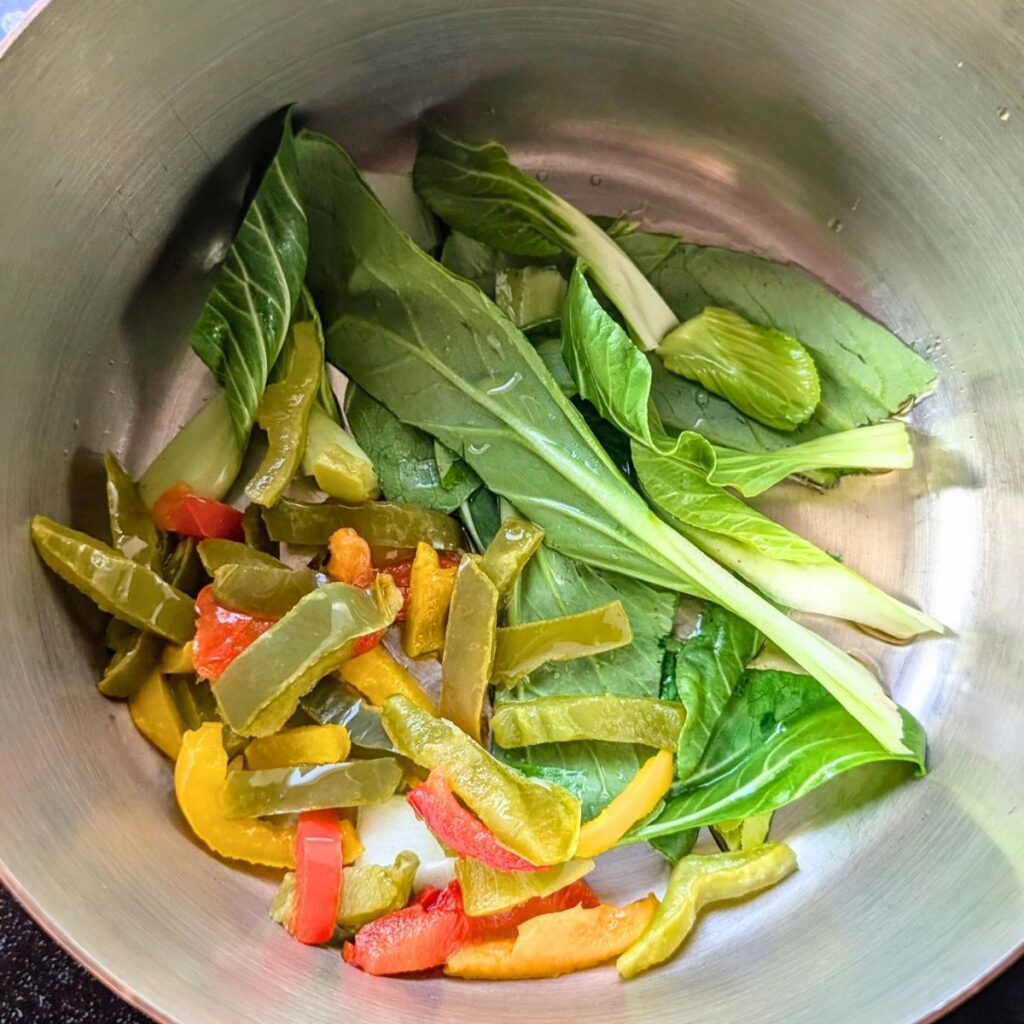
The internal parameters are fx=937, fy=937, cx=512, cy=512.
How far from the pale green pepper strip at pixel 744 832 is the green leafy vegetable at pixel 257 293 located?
873 millimetres

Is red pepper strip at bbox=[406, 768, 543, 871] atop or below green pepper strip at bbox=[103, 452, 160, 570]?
below

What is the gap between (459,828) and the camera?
1.15 metres

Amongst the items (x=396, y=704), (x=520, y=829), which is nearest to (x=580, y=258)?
(x=396, y=704)

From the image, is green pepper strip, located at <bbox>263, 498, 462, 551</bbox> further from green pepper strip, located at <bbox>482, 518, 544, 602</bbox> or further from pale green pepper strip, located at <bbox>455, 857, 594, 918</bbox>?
pale green pepper strip, located at <bbox>455, 857, 594, 918</bbox>

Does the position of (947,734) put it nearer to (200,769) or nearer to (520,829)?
(520,829)

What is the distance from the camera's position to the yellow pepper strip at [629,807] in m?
1.20

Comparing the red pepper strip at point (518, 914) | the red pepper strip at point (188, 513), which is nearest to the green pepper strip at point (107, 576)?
the red pepper strip at point (188, 513)

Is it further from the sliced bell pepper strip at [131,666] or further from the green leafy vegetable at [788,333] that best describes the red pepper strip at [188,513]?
the green leafy vegetable at [788,333]

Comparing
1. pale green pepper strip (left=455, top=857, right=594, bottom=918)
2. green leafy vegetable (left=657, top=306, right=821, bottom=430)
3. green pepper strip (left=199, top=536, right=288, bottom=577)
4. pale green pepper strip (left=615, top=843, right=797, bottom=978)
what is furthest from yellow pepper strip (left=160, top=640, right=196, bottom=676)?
green leafy vegetable (left=657, top=306, right=821, bottom=430)

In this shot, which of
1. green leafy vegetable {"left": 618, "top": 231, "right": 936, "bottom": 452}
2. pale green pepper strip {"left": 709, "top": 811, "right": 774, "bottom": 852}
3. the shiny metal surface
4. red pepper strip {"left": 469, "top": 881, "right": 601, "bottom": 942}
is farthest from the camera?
green leafy vegetable {"left": 618, "top": 231, "right": 936, "bottom": 452}

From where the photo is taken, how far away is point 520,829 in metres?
1.14

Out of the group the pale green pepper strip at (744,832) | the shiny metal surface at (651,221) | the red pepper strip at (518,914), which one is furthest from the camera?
the pale green pepper strip at (744,832)

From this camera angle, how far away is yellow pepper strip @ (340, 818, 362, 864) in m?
1.24

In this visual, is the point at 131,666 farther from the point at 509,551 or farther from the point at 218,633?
the point at 509,551
